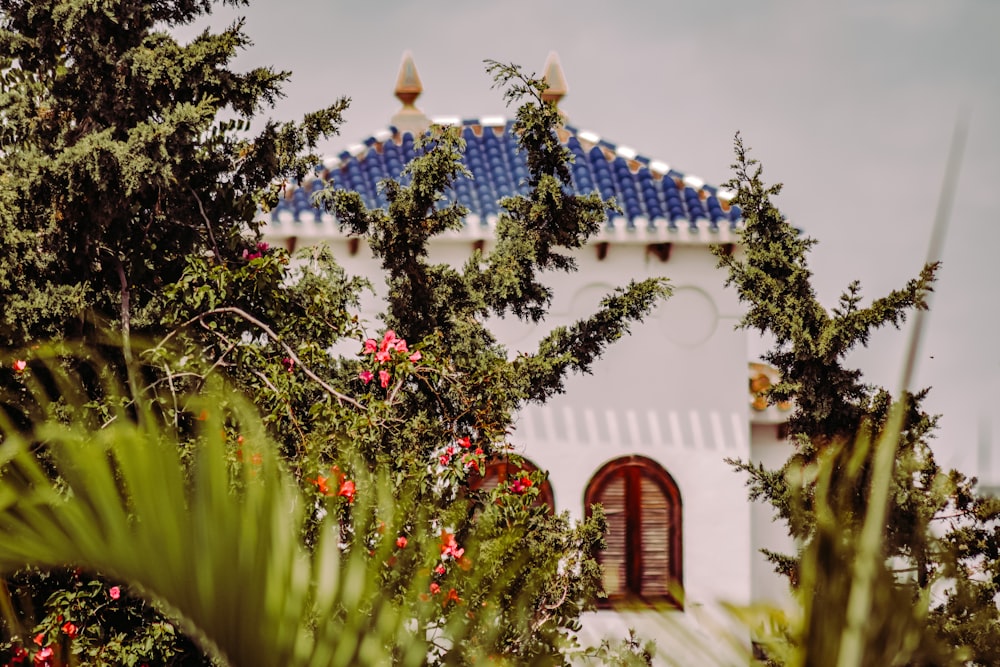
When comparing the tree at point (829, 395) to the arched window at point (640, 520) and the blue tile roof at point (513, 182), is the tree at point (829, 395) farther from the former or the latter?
the arched window at point (640, 520)

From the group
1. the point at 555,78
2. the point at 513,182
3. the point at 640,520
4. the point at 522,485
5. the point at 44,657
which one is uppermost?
the point at 555,78

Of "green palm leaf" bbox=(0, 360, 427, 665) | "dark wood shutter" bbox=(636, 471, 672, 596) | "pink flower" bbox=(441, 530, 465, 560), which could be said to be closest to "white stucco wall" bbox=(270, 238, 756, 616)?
"dark wood shutter" bbox=(636, 471, 672, 596)

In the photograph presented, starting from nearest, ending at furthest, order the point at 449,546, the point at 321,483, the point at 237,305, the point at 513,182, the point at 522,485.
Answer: the point at 321,483
the point at 449,546
the point at 522,485
the point at 237,305
the point at 513,182

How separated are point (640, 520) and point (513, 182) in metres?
3.37

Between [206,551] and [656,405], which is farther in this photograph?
[656,405]

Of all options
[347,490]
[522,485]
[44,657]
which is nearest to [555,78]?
[522,485]

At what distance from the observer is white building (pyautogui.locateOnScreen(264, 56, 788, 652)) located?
31.7ft

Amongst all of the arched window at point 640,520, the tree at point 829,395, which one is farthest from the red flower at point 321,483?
the arched window at point 640,520

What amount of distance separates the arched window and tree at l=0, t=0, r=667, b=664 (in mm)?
3747

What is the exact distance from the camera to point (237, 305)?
556 cm

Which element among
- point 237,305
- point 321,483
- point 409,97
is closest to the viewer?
point 321,483

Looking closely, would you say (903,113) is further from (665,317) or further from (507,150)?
(507,150)

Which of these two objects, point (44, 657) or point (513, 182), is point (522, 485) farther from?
point (513, 182)

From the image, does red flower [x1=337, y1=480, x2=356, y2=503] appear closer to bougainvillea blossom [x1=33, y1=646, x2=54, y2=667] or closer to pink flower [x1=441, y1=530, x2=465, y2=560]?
pink flower [x1=441, y1=530, x2=465, y2=560]
